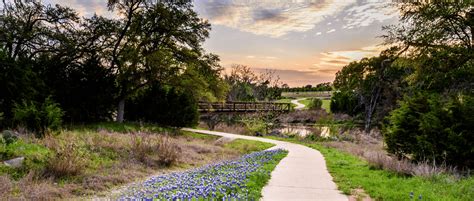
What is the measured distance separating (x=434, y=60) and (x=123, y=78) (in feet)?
67.0

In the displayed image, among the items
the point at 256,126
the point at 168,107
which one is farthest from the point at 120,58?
the point at 256,126

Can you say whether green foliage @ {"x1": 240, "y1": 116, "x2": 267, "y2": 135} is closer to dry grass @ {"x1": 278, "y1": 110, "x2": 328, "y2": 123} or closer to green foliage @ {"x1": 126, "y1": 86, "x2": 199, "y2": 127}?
green foliage @ {"x1": 126, "y1": 86, "x2": 199, "y2": 127}

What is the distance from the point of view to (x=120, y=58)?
86.3 feet

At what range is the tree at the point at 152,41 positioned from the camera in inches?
1008

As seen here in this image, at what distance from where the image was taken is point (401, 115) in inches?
447

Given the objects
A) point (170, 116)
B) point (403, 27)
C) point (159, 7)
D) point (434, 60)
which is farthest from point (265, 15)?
point (170, 116)

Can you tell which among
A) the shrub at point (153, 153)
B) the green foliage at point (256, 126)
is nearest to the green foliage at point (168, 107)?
the green foliage at point (256, 126)

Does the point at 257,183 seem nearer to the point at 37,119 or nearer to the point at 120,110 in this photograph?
the point at 37,119

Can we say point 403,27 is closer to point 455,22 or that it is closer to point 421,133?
point 455,22

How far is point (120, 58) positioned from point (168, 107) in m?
5.33

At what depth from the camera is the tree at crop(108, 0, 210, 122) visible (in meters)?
25.6

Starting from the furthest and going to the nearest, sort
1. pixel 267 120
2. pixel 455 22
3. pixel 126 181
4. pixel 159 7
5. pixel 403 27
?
1. pixel 267 120
2. pixel 159 7
3. pixel 403 27
4. pixel 455 22
5. pixel 126 181

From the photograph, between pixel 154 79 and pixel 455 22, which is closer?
pixel 455 22

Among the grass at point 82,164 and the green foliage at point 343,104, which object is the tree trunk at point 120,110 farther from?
the green foliage at point 343,104
